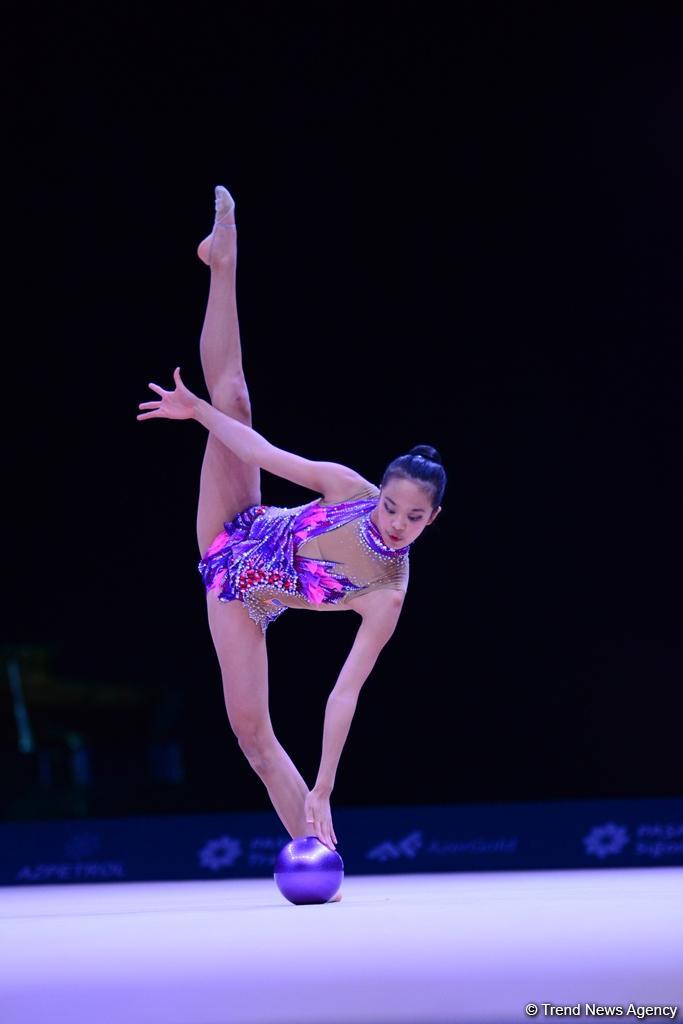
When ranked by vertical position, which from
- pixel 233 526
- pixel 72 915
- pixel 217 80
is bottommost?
pixel 72 915

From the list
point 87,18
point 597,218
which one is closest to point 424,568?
point 597,218

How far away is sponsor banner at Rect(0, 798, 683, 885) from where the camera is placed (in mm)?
5133

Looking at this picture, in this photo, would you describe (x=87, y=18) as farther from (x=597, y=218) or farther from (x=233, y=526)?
(x=233, y=526)

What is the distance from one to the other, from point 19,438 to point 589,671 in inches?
123

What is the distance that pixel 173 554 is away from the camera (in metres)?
6.22

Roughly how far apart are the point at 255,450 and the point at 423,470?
469mm

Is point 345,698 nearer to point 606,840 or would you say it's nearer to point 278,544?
point 278,544

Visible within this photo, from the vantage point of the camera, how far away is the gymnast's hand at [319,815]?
2.97 metres

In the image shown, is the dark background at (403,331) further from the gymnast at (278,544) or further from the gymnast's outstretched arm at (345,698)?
the gymnast's outstretched arm at (345,698)

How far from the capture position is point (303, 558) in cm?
334

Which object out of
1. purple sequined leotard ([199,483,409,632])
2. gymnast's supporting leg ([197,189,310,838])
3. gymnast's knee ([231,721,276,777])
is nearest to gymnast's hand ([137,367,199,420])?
gymnast's supporting leg ([197,189,310,838])

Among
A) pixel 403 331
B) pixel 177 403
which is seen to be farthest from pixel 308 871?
pixel 403 331

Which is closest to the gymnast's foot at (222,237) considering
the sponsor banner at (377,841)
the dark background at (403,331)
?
the dark background at (403,331)

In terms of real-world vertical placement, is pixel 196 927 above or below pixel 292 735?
above
